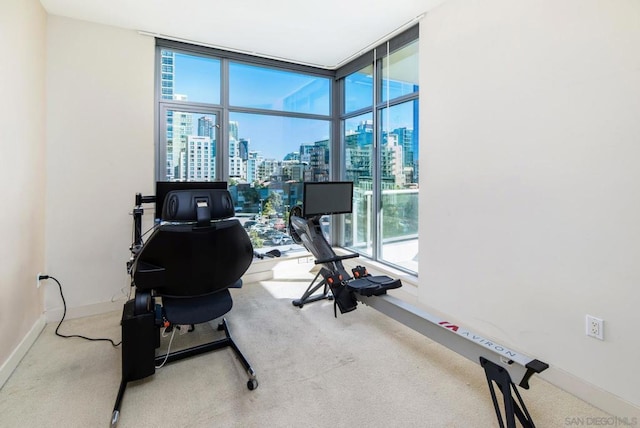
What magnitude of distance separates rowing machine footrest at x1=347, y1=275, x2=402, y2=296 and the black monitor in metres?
0.77

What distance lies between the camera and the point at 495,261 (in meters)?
2.36

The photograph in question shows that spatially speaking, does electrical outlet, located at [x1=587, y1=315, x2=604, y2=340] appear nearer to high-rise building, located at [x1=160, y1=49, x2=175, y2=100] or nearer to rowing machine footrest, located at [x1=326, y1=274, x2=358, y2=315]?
rowing machine footrest, located at [x1=326, y1=274, x2=358, y2=315]

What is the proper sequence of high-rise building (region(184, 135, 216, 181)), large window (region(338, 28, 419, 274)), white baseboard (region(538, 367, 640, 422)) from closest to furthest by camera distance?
white baseboard (region(538, 367, 640, 422)) → large window (region(338, 28, 419, 274)) → high-rise building (region(184, 135, 216, 181))

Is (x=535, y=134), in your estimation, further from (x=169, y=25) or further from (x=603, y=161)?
(x=169, y=25)

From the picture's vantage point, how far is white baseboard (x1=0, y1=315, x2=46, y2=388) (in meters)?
2.02

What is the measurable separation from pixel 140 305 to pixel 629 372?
2818mm

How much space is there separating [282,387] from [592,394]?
6.05 ft

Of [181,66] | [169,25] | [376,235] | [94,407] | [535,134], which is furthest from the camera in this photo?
[376,235]

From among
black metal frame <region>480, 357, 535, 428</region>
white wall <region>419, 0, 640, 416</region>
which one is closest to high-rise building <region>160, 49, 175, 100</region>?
white wall <region>419, 0, 640, 416</region>

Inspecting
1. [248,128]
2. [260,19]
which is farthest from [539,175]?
[248,128]

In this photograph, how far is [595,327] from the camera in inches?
71.7

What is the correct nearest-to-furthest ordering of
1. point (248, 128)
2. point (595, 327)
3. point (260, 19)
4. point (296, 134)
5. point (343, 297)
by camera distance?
1. point (595, 327)
2. point (343, 297)
3. point (260, 19)
4. point (248, 128)
5. point (296, 134)

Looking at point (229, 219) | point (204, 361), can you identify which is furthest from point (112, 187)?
point (204, 361)

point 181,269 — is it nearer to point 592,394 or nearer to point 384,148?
point 592,394
